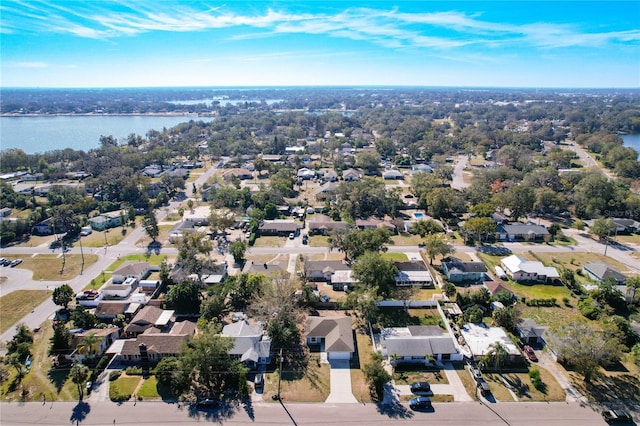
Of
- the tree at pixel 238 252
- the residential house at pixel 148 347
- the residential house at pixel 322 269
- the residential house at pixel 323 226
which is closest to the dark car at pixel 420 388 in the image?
the residential house at pixel 322 269

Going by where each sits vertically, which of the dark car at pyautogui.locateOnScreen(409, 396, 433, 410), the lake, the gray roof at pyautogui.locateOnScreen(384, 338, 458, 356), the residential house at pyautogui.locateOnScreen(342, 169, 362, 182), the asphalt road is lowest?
the asphalt road

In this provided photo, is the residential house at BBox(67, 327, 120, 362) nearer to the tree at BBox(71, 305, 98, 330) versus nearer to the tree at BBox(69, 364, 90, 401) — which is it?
the tree at BBox(71, 305, 98, 330)

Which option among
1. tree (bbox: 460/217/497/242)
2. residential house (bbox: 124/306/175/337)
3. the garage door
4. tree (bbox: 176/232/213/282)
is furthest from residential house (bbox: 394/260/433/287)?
residential house (bbox: 124/306/175/337)

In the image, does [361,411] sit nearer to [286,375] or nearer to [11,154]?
[286,375]

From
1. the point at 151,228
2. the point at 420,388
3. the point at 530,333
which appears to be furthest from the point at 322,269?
the point at 151,228

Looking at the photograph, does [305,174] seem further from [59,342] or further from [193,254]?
[59,342]

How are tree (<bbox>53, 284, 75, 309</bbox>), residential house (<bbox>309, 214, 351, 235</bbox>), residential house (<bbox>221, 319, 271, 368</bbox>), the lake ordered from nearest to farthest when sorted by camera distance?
residential house (<bbox>221, 319, 271, 368</bbox>)
tree (<bbox>53, 284, 75, 309</bbox>)
residential house (<bbox>309, 214, 351, 235</bbox>)
the lake

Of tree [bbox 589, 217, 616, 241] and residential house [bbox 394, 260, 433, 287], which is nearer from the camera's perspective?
residential house [bbox 394, 260, 433, 287]

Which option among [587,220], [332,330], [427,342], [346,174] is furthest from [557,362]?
[346,174]
